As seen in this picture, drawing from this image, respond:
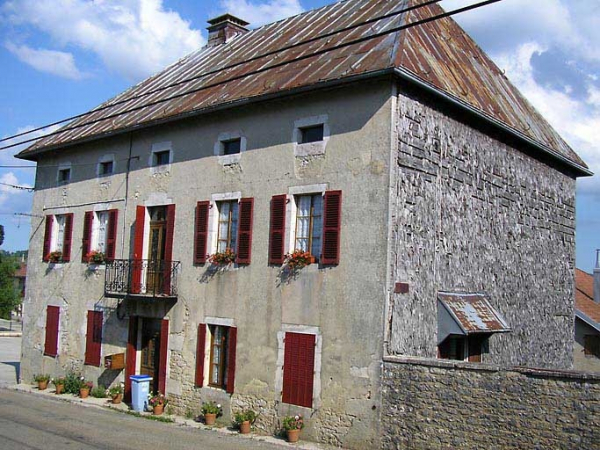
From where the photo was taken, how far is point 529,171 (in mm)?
16547

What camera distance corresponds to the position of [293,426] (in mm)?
12805

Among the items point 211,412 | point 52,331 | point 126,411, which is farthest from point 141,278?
point 52,331

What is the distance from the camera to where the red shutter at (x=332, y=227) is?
1295cm

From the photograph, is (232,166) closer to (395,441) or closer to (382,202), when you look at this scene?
(382,202)

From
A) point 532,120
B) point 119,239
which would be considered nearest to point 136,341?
point 119,239

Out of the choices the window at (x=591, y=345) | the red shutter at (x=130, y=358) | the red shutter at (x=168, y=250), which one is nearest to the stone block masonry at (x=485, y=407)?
the red shutter at (x=168, y=250)

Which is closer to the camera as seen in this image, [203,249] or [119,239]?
[203,249]

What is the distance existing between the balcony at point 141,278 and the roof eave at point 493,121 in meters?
7.07

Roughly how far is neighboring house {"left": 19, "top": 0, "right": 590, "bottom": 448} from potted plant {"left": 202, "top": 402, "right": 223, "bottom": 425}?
0.33 meters

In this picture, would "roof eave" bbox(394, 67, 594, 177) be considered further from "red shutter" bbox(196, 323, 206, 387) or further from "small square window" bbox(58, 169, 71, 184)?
"small square window" bbox(58, 169, 71, 184)

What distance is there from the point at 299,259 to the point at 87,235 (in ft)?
27.1

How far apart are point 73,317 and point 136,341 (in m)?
3.04

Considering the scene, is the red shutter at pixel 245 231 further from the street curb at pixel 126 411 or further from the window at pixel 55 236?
the window at pixel 55 236

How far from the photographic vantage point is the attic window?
1368 cm
